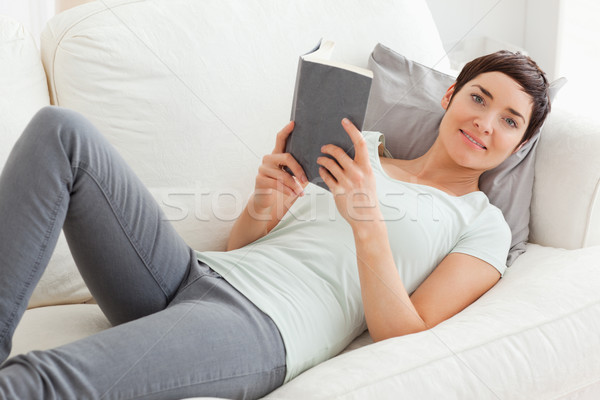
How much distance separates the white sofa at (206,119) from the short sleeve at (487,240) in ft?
0.18

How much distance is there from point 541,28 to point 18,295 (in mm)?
2311

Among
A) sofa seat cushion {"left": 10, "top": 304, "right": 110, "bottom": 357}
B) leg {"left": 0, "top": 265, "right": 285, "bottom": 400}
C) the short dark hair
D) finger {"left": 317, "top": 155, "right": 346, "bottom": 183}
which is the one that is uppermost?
the short dark hair

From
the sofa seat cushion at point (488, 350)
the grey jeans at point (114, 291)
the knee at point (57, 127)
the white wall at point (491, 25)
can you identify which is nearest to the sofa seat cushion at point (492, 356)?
the sofa seat cushion at point (488, 350)

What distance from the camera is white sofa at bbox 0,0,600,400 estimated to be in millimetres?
1119

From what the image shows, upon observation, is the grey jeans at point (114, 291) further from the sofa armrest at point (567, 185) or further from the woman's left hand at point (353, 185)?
the sofa armrest at point (567, 185)

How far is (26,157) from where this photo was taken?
0.89m

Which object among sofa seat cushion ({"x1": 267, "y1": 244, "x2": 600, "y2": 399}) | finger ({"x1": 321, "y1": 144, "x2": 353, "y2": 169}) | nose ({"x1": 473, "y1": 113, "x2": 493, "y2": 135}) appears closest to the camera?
sofa seat cushion ({"x1": 267, "y1": 244, "x2": 600, "y2": 399})

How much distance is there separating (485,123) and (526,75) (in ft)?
0.45

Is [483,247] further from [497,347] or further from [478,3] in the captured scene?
[478,3]

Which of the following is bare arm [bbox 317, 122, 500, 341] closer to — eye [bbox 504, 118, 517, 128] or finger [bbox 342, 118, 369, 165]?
finger [bbox 342, 118, 369, 165]

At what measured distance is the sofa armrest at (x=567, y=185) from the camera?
1.27m

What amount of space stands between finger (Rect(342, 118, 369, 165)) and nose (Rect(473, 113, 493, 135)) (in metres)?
0.37

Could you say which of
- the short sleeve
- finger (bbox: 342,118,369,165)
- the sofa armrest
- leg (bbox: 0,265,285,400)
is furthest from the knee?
the sofa armrest

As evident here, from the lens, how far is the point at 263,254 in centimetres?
118
